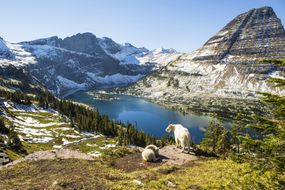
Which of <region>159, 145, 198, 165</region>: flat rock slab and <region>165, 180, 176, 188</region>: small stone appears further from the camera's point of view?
<region>159, 145, 198, 165</region>: flat rock slab

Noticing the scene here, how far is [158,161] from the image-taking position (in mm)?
30547

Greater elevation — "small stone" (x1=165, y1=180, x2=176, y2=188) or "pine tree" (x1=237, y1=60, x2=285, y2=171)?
"pine tree" (x1=237, y1=60, x2=285, y2=171)

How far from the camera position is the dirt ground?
96.0 ft

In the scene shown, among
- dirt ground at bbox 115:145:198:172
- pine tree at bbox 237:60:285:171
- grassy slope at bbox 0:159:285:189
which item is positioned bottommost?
dirt ground at bbox 115:145:198:172

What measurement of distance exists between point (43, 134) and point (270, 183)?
424ft

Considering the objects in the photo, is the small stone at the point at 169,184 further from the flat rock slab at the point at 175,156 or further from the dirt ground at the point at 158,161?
the flat rock slab at the point at 175,156

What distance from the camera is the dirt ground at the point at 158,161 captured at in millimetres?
29267

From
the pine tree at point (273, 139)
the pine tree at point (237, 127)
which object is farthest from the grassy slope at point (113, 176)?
the pine tree at point (273, 139)

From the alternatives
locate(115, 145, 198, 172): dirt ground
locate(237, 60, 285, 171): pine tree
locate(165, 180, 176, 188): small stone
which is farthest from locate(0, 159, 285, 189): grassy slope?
locate(237, 60, 285, 171): pine tree

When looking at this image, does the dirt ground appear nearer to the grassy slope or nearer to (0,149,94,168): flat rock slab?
the grassy slope

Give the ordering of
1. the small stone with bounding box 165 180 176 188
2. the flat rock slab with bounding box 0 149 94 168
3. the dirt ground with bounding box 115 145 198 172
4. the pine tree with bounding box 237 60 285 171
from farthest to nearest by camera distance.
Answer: the flat rock slab with bounding box 0 149 94 168 < the dirt ground with bounding box 115 145 198 172 < the small stone with bounding box 165 180 176 188 < the pine tree with bounding box 237 60 285 171

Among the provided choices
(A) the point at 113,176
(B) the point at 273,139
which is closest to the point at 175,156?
(A) the point at 113,176

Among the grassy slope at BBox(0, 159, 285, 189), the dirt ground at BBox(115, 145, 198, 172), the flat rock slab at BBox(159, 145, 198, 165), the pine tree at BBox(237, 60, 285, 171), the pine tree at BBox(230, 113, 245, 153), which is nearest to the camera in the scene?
the pine tree at BBox(237, 60, 285, 171)

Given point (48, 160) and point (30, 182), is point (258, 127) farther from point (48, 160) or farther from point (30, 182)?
point (48, 160)
